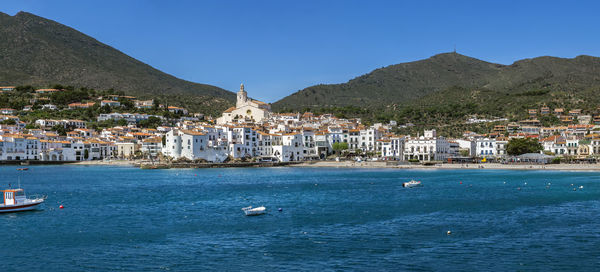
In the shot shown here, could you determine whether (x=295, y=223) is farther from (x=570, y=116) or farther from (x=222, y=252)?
(x=570, y=116)

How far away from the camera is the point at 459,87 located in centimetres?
14462

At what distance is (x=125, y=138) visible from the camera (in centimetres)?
9562

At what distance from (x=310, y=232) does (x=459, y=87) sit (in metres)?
130

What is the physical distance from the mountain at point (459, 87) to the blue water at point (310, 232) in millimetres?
89625

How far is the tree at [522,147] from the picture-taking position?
251ft

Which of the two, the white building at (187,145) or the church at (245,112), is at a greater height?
the church at (245,112)

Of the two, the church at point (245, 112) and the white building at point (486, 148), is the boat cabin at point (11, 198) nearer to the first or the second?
the white building at point (486, 148)

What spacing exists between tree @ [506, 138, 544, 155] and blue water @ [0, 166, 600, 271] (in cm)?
4035

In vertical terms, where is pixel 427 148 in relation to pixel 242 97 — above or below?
below

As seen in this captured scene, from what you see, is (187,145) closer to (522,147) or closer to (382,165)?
(382,165)

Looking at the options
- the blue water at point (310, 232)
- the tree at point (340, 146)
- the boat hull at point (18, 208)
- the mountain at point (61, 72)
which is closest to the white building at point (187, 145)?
the tree at point (340, 146)

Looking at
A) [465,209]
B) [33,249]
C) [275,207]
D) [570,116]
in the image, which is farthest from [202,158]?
[570,116]

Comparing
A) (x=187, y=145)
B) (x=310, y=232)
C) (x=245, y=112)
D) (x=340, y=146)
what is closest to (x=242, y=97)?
(x=245, y=112)

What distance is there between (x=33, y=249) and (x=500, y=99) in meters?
117
